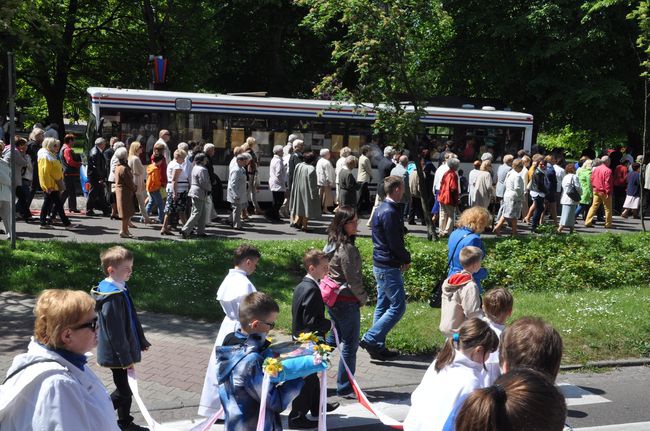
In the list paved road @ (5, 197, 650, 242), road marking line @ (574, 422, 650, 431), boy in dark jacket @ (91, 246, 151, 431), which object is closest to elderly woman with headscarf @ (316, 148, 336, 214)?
paved road @ (5, 197, 650, 242)

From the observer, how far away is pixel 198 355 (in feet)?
28.4

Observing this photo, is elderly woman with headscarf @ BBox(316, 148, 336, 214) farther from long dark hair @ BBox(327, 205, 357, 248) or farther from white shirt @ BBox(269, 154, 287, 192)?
long dark hair @ BBox(327, 205, 357, 248)

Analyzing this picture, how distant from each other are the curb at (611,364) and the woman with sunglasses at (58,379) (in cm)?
624

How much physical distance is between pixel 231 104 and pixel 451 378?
56.1 feet

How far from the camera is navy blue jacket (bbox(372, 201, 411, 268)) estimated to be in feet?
27.0

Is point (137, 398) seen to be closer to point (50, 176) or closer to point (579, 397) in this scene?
point (579, 397)

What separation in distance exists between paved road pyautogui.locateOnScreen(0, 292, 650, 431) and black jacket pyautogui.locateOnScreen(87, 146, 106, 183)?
7757 millimetres

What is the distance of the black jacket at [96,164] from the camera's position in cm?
1725

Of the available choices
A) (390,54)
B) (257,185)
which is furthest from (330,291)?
(257,185)

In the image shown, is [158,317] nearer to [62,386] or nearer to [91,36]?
[62,386]

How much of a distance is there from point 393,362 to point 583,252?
623 centimetres

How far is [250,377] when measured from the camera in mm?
4738

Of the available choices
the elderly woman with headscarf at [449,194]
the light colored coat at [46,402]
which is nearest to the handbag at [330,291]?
the light colored coat at [46,402]

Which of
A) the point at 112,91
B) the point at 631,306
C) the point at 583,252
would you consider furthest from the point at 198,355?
the point at 112,91
